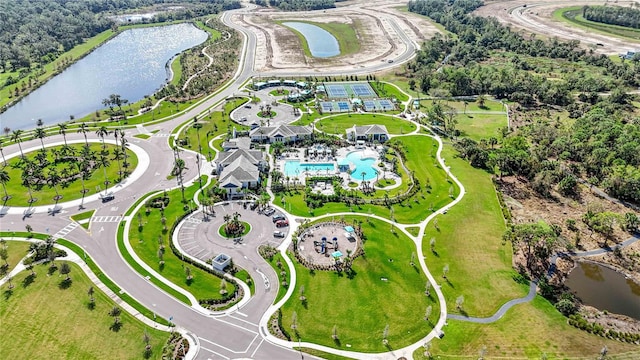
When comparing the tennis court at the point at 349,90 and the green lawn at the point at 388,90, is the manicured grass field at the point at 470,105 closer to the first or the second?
the green lawn at the point at 388,90

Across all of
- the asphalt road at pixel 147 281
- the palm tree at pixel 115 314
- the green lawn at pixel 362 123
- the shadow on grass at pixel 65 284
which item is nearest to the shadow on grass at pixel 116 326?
the palm tree at pixel 115 314

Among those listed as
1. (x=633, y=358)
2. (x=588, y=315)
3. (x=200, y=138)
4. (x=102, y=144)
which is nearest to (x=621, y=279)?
(x=588, y=315)

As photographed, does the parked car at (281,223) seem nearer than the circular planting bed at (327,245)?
No

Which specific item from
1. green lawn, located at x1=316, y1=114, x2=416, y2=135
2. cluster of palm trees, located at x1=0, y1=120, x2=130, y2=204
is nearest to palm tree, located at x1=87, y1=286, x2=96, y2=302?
cluster of palm trees, located at x1=0, y1=120, x2=130, y2=204

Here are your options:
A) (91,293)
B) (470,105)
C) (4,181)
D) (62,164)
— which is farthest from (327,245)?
(470,105)

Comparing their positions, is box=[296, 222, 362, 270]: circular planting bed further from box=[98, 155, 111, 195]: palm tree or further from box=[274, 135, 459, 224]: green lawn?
box=[98, 155, 111, 195]: palm tree

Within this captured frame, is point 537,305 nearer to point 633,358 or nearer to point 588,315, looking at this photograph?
point 588,315
